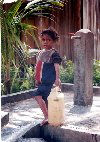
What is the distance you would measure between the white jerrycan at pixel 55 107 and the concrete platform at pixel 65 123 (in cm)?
10

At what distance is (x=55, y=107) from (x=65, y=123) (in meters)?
0.61

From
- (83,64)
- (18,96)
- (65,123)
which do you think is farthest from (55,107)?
(18,96)

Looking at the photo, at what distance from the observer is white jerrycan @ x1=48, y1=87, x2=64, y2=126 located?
5.05 m

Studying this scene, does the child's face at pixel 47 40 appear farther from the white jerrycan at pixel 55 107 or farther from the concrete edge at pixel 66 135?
the concrete edge at pixel 66 135

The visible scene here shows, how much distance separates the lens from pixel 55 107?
16.7 feet

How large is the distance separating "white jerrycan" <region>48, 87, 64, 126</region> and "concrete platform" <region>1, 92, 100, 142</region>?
0.10m

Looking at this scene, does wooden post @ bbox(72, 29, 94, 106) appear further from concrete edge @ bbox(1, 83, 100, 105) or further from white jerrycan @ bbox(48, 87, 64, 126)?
white jerrycan @ bbox(48, 87, 64, 126)

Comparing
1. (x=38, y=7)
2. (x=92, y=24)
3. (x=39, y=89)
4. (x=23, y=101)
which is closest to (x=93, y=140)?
(x=39, y=89)

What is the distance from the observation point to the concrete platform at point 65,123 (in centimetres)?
484

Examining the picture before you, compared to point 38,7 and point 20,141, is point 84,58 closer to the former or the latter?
point 38,7

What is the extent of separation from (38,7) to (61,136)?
2458mm

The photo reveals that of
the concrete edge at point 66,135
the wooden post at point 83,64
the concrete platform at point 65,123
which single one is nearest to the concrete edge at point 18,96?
the concrete platform at point 65,123

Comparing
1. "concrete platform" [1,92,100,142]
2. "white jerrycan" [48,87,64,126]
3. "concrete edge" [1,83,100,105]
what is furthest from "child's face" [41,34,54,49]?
"concrete edge" [1,83,100,105]

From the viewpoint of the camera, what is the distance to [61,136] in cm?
506
